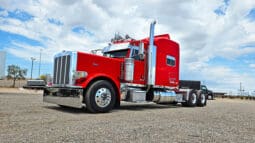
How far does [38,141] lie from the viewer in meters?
5.00

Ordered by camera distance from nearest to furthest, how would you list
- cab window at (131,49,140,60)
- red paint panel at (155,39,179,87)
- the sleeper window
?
cab window at (131,49,140,60) → red paint panel at (155,39,179,87) → the sleeper window

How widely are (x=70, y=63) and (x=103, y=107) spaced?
1941 mm

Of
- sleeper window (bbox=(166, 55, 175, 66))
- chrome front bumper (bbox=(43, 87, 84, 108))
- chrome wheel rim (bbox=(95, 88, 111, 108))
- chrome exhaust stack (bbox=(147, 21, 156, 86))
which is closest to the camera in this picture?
chrome front bumper (bbox=(43, 87, 84, 108))

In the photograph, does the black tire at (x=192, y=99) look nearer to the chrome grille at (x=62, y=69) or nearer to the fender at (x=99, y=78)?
the fender at (x=99, y=78)

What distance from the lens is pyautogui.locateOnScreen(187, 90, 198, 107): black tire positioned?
16.0 metres

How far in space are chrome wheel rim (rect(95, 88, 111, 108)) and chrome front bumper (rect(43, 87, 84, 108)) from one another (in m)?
0.67

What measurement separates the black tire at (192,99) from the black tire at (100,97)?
267 inches

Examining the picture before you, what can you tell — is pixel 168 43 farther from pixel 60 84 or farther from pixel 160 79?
pixel 60 84

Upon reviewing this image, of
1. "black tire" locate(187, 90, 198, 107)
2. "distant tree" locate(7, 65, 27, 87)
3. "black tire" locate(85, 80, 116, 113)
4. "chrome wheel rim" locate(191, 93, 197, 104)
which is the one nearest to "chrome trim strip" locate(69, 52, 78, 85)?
"black tire" locate(85, 80, 116, 113)

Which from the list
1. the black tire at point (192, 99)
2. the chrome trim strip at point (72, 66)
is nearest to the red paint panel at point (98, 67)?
the chrome trim strip at point (72, 66)

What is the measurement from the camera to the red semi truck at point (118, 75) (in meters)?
9.96

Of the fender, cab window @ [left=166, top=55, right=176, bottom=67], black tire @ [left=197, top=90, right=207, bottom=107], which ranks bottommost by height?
black tire @ [left=197, top=90, right=207, bottom=107]

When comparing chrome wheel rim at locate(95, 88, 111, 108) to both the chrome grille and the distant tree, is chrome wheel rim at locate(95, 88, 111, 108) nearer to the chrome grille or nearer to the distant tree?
the chrome grille

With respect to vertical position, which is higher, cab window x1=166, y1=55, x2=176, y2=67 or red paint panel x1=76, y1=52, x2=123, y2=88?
cab window x1=166, y1=55, x2=176, y2=67
